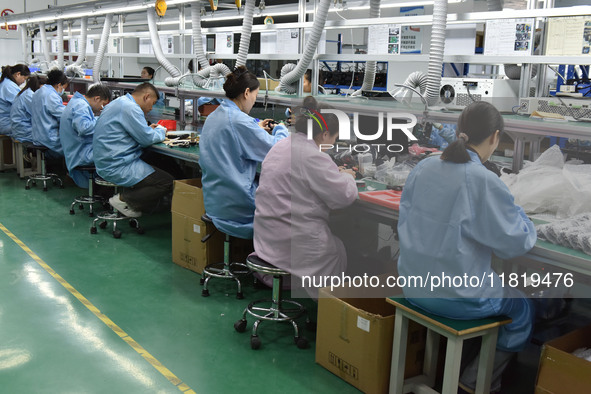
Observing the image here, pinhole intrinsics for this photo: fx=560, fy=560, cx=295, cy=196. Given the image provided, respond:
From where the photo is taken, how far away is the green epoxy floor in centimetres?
246

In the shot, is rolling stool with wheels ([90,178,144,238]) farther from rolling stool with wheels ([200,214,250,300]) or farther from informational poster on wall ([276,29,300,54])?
informational poster on wall ([276,29,300,54])

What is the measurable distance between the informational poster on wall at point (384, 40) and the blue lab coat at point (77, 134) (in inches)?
103

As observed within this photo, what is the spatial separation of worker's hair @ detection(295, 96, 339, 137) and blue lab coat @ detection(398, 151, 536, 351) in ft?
2.07

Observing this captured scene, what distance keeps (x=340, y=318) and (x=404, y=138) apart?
102cm

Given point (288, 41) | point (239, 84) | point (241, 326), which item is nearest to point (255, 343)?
point (241, 326)

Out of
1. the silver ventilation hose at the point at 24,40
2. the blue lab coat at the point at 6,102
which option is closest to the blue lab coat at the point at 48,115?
the blue lab coat at the point at 6,102

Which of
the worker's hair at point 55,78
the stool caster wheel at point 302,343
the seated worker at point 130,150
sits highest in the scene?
the worker's hair at point 55,78

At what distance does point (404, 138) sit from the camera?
9.50 feet

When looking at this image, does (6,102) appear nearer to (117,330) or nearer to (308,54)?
(308,54)

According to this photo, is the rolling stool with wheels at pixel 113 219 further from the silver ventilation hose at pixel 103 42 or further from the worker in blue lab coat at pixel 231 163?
the silver ventilation hose at pixel 103 42

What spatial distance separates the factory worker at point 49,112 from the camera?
5582 millimetres

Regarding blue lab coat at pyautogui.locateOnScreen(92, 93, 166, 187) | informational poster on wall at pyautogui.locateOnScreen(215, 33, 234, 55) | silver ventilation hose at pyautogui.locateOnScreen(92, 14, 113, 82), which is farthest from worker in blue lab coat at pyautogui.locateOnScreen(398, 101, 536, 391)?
silver ventilation hose at pyautogui.locateOnScreen(92, 14, 113, 82)

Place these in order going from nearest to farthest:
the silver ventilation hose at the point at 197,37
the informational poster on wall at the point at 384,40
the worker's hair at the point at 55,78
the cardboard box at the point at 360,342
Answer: the cardboard box at the point at 360,342
the informational poster on wall at the point at 384,40
the silver ventilation hose at the point at 197,37
the worker's hair at the point at 55,78

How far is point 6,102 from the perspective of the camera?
6.69 meters
